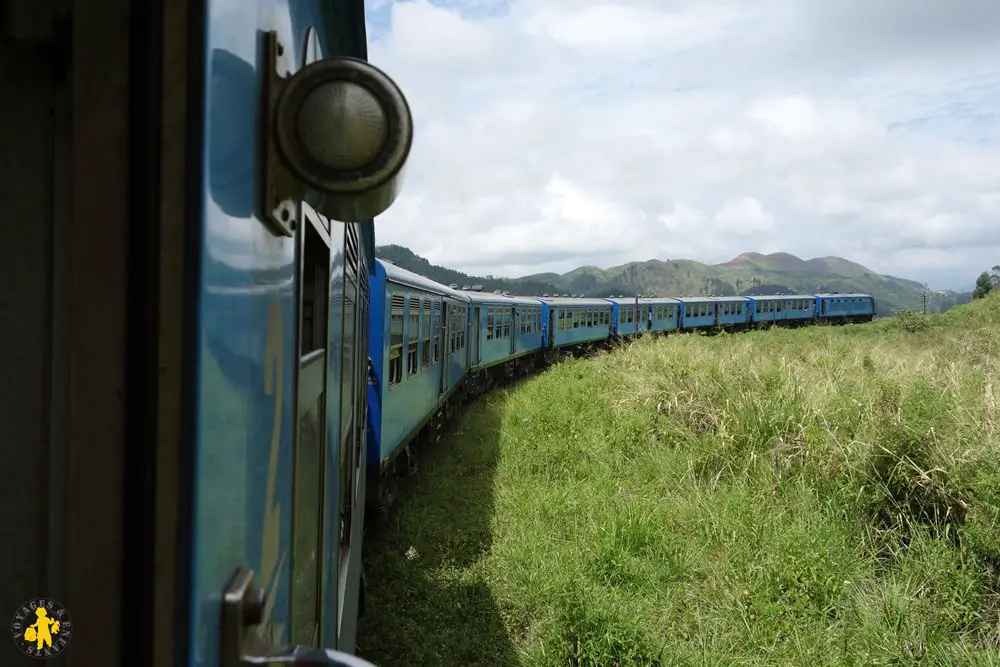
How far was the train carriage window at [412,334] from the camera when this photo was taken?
709cm

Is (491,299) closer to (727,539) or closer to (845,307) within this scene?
(727,539)

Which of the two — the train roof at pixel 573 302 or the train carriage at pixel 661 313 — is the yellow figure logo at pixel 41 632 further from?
the train carriage at pixel 661 313

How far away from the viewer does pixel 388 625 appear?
4824 mm

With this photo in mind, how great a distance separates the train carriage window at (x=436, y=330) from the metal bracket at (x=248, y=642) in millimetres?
7703

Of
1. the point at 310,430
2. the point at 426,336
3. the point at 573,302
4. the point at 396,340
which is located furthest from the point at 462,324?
the point at 573,302

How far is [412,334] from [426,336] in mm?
858

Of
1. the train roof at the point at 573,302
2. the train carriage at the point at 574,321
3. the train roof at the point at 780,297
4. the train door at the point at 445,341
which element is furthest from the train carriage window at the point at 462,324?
the train roof at the point at 780,297

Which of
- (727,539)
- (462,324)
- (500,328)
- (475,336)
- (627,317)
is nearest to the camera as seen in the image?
(727,539)

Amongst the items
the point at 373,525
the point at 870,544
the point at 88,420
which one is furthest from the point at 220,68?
the point at 373,525

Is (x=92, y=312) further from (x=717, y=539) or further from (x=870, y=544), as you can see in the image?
(x=870, y=544)

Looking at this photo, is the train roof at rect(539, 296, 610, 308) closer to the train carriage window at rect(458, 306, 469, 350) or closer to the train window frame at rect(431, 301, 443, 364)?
the train carriage window at rect(458, 306, 469, 350)

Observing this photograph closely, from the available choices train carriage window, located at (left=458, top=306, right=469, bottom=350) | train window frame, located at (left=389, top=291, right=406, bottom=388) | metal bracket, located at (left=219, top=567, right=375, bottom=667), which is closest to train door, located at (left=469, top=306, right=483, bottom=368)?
train carriage window, located at (left=458, top=306, right=469, bottom=350)

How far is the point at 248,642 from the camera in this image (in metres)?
0.84

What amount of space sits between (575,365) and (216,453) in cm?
1606
